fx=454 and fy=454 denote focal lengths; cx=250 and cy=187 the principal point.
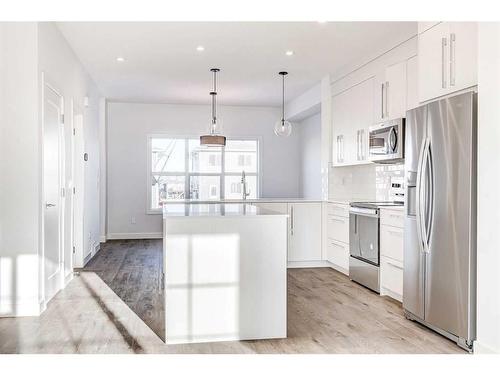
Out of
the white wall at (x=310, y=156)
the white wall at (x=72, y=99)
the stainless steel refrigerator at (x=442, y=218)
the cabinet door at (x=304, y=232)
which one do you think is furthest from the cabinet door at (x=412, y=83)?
the white wall at (x=310, y=156)

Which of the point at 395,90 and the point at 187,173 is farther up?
the point at 395,90

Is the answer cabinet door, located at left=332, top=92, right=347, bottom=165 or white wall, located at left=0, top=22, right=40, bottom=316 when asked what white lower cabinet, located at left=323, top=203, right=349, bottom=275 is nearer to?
cabinet door, located at left=332, top=92, right=347, bottom=165

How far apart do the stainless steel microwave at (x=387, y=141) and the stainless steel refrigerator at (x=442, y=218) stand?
34.6 inches

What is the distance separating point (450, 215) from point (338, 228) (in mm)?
2494

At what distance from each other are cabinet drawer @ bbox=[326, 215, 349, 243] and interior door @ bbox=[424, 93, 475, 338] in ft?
6.59

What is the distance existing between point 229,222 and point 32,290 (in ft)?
5.96

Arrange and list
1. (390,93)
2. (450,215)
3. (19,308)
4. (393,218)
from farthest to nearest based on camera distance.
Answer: (390,93) → (393,218) → (19,308) → (450,215)

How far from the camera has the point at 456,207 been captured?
294cm

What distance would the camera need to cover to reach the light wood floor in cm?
295

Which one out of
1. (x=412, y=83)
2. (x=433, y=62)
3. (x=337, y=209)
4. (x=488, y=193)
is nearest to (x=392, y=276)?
(x=337, y=209)

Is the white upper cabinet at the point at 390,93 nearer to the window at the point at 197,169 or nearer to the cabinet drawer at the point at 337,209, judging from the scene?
the cabinet drawer at the point at 337,209

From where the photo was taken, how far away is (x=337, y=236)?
18.0 feet

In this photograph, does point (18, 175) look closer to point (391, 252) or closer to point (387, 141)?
point (391, 252)

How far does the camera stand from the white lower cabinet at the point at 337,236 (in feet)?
17.3
